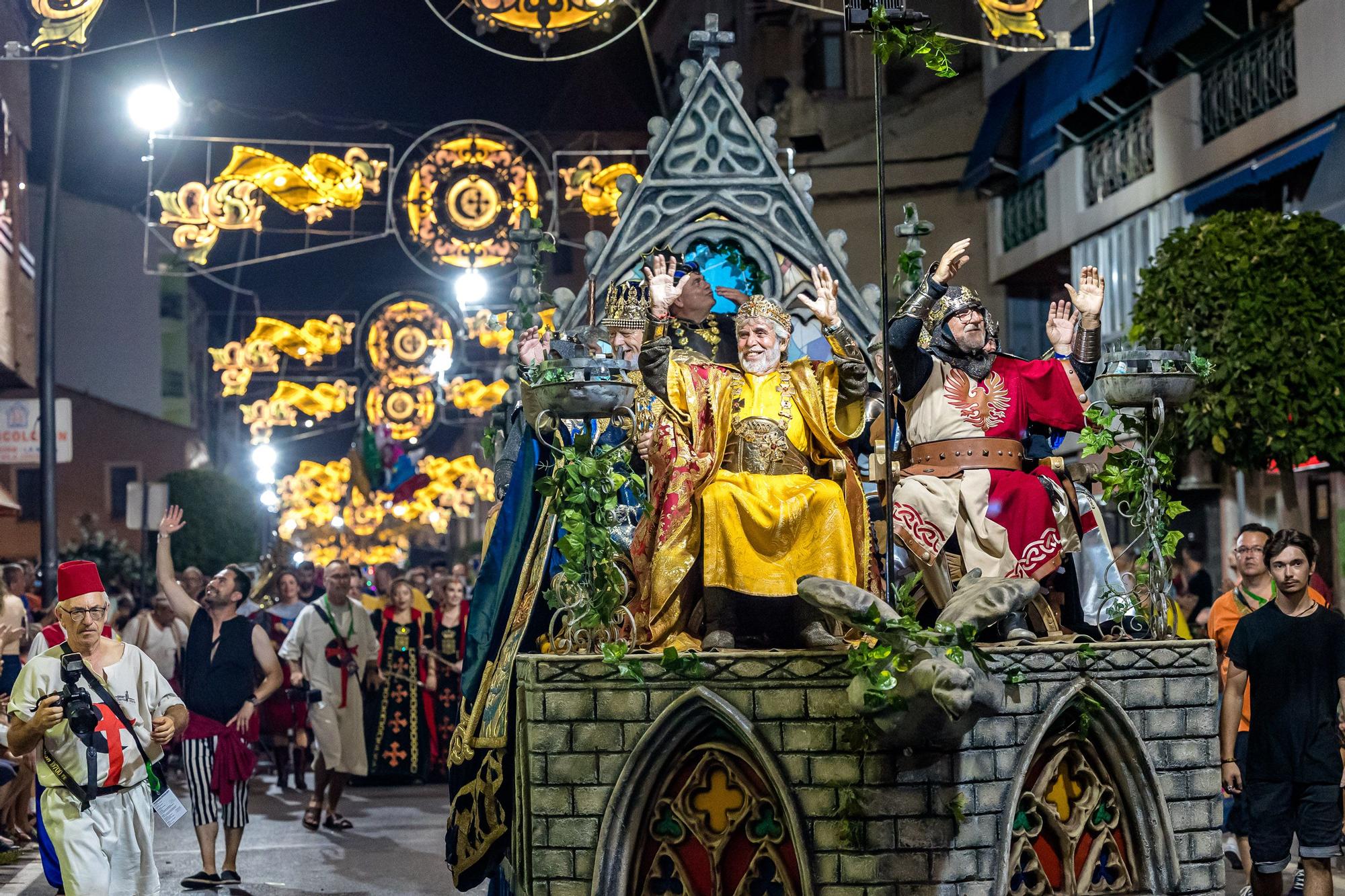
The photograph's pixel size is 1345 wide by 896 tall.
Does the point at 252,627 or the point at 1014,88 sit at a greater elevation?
the point at 1014,88

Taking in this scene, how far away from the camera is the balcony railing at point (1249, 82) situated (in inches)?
794

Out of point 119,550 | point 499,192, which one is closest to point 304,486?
point 119,550

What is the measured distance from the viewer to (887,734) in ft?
25.2

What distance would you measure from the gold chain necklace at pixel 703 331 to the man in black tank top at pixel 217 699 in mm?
3624

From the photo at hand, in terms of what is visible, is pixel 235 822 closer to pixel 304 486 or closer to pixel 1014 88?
pixel 1014 88

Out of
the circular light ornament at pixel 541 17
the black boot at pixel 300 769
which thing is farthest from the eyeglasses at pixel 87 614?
the black boot at pixel 300 769

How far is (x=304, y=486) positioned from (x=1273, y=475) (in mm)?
19370

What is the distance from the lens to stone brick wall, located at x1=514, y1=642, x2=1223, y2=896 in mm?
7938

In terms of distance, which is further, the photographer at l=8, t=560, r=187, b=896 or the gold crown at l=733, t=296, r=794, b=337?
the gold crown at l=733, t=296, r=794, b=337

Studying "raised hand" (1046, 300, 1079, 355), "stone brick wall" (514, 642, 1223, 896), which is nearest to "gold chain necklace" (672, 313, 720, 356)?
"raised hand" (1046, 300, 1079, 355)

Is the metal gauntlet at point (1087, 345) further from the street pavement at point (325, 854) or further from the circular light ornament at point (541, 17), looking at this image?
the street pavement at point (325, 854)


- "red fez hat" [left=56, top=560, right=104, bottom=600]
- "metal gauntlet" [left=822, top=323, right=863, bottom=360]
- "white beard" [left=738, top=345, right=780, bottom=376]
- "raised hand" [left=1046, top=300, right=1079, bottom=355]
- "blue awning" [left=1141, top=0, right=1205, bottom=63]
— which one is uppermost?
"blue awning" [left=1141, top=0, right=1205, bottom=63]

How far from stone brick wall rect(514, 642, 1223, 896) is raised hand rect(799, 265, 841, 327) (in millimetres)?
1879

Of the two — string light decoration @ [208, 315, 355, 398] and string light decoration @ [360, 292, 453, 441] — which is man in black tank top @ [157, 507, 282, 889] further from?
string light decoration @ [208, 315, 355, 398]
